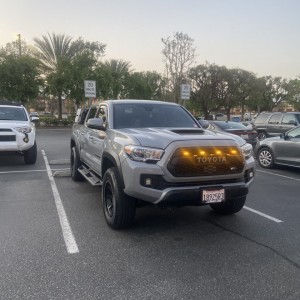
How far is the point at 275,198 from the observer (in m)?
6.77

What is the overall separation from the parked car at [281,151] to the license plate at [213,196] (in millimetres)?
6000

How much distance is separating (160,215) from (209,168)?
159cm

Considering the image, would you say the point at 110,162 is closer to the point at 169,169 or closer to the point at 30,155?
the point at 169,169

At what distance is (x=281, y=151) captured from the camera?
1011 cm

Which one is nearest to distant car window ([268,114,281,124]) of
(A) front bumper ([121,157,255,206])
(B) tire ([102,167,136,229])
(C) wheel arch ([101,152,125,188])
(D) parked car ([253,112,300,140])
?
(D) parked car ([253,112,300,140])

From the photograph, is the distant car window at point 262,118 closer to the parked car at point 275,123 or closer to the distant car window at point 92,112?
the parked car at point 275,123

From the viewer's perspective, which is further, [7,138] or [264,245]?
[7,138]

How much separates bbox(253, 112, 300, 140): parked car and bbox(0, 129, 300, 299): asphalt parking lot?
33.9 ft

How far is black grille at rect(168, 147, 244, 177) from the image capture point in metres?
4.26

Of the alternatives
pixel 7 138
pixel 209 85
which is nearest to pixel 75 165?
pixel 7 138

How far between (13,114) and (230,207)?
840 centimetres

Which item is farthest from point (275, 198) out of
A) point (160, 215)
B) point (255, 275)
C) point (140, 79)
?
point (140, 79)

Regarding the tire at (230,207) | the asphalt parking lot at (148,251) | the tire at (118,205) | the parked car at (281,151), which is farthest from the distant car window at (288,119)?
the tire at (118,205)

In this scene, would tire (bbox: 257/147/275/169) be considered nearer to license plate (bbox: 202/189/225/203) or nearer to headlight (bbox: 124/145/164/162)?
license plate (bbox: 202/189/225/203)
